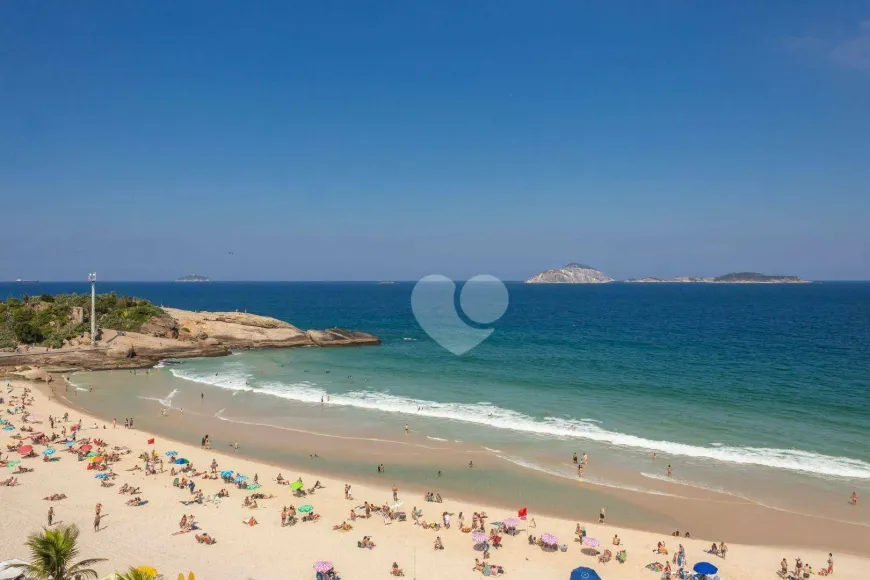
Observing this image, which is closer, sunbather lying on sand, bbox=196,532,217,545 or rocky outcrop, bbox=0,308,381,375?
sunbather lying on sand, bbox=196,532,217,545

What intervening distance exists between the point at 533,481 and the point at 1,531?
70.5 feet

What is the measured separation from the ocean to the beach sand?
3.81 m

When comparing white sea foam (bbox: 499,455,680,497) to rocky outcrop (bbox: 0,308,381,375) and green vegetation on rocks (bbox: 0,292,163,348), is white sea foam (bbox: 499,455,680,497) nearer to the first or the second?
rocky outcrop (bbox: 0,308,381,375)

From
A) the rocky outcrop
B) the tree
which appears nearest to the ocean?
the rocky outcrop

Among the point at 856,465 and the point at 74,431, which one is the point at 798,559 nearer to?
the point at 856,465

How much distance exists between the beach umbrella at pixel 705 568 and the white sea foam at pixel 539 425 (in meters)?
12.8

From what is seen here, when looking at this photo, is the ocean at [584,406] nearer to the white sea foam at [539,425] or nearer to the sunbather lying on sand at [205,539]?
the white sea foam at [539,425]

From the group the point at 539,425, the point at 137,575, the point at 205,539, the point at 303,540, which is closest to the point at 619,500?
the point at 539,425

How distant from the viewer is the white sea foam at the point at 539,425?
2625 cm

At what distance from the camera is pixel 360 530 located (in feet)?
65.3

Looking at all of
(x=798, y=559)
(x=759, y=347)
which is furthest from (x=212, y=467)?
(x=759, y=347)

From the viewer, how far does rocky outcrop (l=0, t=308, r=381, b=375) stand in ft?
169

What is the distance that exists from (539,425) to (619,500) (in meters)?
10.2

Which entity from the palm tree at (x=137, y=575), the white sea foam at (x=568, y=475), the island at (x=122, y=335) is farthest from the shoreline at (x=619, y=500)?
the island at (x=122, y=335)
